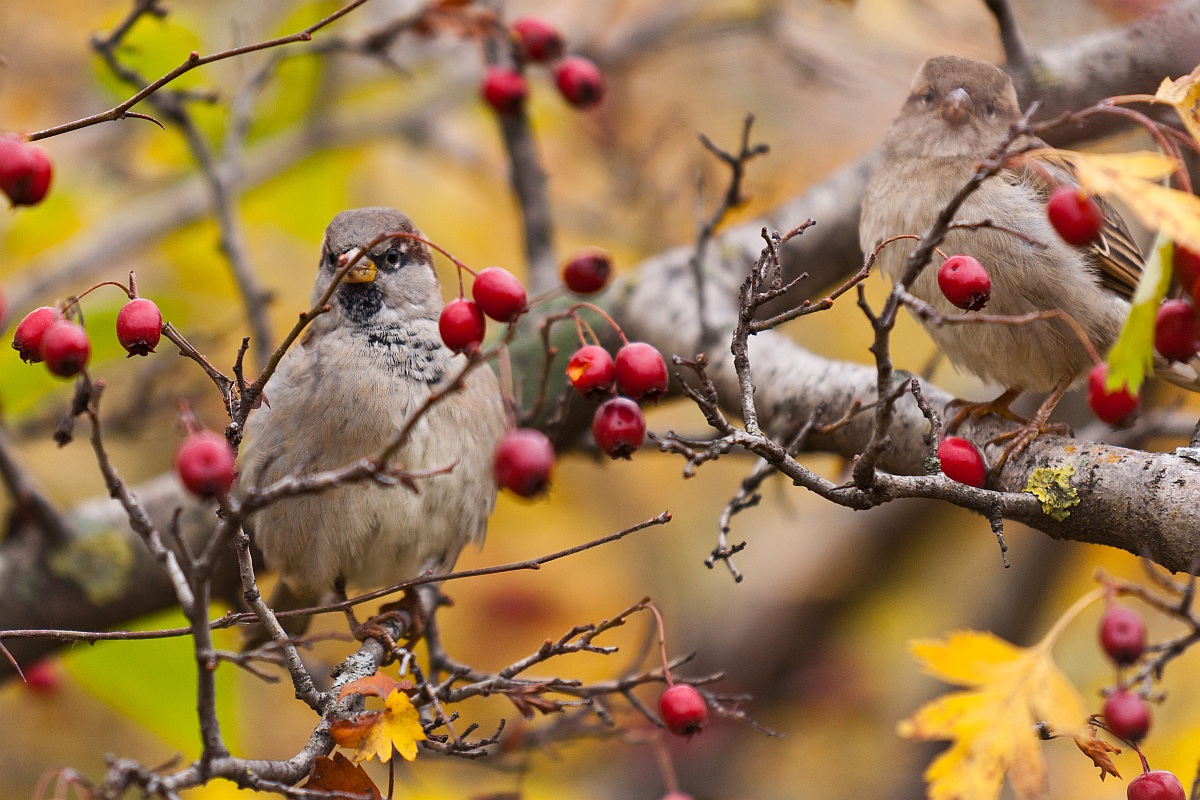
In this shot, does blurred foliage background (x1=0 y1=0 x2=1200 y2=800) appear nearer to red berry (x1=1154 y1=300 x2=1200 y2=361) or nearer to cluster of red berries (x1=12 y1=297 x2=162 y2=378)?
cluster of red berries (x1=12 y1=297 x2=162 y2=378)

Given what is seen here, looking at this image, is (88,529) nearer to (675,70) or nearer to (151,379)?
(151,379)

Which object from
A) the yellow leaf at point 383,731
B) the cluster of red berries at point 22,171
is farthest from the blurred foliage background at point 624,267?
the yellow leaf at point 383,731

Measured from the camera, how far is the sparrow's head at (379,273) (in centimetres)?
329

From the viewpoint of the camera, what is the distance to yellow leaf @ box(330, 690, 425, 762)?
2.06 meters

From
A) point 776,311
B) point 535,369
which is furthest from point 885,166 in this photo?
point 535,369

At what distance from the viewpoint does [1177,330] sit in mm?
1881

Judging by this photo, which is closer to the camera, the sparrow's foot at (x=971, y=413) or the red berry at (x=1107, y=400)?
the red berry at (x=1107, y=400)

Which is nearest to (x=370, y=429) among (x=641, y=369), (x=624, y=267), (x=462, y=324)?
(x=462, y=324)

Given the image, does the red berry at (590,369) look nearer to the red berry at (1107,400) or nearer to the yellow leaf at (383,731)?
the yellow leaf at (383,731)

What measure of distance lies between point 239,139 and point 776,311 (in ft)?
7.27

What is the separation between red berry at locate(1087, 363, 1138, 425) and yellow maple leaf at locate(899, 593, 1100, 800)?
13.6 inches

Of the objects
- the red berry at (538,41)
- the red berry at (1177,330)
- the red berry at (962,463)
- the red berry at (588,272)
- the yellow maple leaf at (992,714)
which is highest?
the red berry at (538,41)

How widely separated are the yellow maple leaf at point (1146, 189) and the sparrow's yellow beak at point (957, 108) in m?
1.86

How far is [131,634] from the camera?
2066mm
